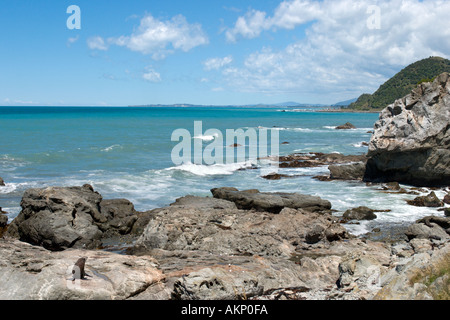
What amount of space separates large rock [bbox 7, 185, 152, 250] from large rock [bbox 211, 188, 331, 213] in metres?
4.16

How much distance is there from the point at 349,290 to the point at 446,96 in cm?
2037

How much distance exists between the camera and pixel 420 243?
41.4 feet

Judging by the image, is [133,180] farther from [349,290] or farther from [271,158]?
[349,290]

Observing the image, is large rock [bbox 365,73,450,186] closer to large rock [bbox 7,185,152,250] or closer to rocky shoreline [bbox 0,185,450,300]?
rocky shoreline [bbox 0,185,450,300]

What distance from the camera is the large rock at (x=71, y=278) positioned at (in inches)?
292

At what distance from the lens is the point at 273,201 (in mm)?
17297

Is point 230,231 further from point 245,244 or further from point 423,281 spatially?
point 423,281

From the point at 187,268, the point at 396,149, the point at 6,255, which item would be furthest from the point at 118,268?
the point at 396,149

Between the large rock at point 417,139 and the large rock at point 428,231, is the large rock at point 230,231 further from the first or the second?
the large rock at point 417,139

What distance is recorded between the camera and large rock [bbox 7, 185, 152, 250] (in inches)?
559

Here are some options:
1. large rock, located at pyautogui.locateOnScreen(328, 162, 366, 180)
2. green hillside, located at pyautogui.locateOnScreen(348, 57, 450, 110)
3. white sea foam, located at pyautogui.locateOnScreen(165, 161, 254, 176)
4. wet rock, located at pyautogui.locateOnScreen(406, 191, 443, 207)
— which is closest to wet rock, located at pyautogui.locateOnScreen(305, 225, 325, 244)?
wet rock, located at pyautogui.locateOnScreen(406, 191, 443, 207)

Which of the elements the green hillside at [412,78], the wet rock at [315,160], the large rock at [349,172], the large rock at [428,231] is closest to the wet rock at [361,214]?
the large rock at [428,231]

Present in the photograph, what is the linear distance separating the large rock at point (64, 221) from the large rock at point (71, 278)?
4348 millimetres

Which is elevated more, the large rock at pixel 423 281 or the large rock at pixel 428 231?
the large rock at pixel 423 281
